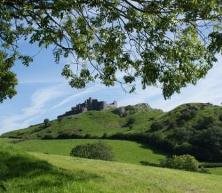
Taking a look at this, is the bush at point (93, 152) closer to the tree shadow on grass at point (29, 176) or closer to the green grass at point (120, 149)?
the green grass at point (120, 149)

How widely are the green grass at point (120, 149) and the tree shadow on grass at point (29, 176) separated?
121745 mm

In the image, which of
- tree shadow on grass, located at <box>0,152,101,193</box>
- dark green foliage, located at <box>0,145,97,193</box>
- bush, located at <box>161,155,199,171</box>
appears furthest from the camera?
bush, located at <box>161,155,199,171</box>

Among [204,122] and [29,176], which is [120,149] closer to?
[204,122]

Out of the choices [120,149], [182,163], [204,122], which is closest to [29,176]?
[182,163]

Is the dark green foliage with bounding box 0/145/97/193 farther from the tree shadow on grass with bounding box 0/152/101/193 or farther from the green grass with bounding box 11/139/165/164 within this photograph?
the green grass with bounding box 11/139/165/164

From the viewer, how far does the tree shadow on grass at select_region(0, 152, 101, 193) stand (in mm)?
20578

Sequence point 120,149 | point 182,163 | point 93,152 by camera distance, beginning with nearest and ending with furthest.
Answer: point 93,152
point 182,163
point 120,149

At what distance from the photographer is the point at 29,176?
76.0ft

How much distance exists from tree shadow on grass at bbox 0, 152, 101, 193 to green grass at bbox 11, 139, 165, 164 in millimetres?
121745

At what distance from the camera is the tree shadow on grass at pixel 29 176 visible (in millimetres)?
20578

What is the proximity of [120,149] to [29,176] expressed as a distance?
142337 mm

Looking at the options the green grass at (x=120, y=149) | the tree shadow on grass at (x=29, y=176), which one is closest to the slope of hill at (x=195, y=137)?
the green grass at (x=120, y=149)

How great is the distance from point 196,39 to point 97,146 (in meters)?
103

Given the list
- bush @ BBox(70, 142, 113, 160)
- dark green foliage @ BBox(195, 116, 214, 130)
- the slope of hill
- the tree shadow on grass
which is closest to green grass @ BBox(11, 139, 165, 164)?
the slope of hill
